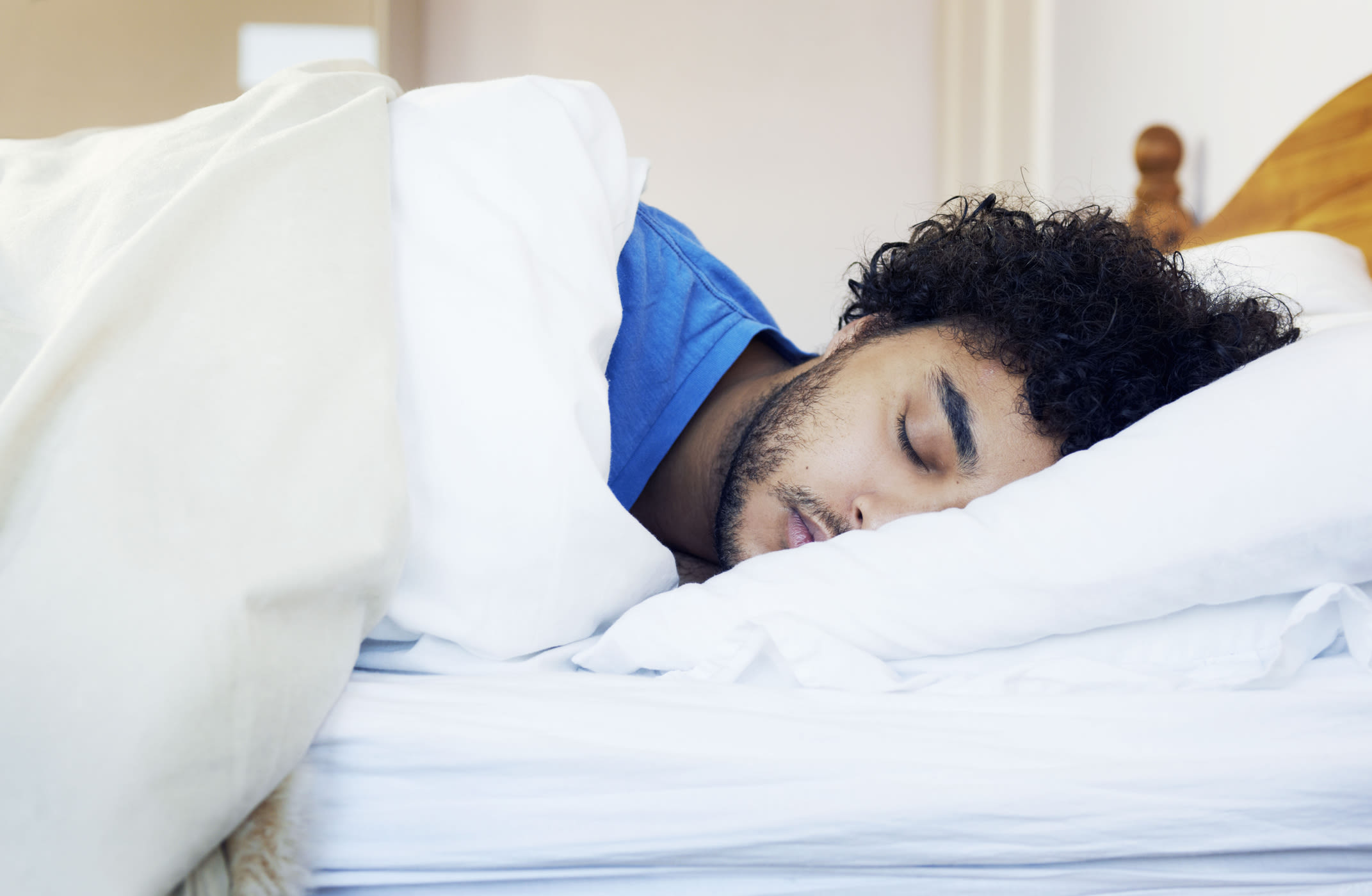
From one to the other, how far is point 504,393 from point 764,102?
2.09 metres

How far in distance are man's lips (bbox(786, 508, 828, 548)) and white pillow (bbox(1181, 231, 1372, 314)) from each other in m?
0.60


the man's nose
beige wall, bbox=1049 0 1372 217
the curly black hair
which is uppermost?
beige wall, bbox=1049 0 1372 217

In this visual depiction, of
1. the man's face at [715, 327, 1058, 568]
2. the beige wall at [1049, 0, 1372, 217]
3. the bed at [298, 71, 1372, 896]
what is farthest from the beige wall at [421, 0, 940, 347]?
the bed at [298, 71, 1372, 896]

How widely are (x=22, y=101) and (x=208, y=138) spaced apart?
2017 millimetres

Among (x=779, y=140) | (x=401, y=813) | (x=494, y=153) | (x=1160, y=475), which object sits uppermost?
(x=779, y=140)

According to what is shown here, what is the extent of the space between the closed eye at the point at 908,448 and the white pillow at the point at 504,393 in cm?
25

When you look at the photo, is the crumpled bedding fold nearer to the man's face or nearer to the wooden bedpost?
the man's face

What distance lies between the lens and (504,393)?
0.57 m

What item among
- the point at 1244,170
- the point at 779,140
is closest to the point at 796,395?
the point at 1244,170

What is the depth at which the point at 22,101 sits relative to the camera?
7.13ft

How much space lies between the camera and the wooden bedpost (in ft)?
5.01

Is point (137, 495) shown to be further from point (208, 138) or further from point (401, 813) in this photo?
point (208, 138)

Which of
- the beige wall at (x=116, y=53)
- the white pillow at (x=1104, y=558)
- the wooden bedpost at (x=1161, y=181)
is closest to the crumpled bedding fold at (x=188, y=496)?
the white pillow at (x=1104, y=558)

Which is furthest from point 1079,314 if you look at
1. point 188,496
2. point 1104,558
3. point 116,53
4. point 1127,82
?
point 116,53
